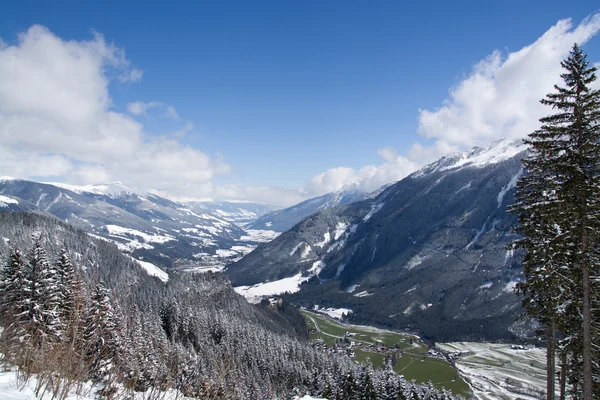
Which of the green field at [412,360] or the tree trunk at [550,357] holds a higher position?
the tree trunk at [550,357]

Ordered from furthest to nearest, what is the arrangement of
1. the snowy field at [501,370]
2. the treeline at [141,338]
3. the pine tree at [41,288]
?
the snowy field at [501,370]
the pine tree at [41,288]
the treeline at [141,338]

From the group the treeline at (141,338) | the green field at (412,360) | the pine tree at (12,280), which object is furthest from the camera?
the green field at (412,360)

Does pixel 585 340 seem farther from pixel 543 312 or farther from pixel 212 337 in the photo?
pixel 212 337

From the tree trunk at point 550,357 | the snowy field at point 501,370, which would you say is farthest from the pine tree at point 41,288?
the snowy field at point 501,370

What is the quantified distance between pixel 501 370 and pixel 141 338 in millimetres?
152063

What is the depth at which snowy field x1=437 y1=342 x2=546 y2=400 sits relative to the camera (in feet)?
377

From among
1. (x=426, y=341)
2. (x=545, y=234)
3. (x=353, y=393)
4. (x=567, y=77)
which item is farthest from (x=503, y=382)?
(x=567, y=77)

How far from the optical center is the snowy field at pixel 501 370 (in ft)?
377

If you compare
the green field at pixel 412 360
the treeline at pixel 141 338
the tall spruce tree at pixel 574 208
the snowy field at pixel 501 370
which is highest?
the tall spruce tree at pixel 574 208

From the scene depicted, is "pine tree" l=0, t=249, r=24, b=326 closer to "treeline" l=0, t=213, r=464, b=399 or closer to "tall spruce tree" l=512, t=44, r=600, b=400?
"treeline" l=0, t=213, r=464, b=399

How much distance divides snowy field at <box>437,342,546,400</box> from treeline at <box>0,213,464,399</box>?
6251 cm

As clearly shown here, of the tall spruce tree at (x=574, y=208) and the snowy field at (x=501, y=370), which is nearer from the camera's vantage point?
the tall spruce tree at (x=574, y=208)

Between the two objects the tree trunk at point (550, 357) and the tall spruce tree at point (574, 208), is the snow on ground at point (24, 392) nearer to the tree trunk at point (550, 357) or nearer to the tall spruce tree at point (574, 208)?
Result: the tall spruce tree at point (574, 208)

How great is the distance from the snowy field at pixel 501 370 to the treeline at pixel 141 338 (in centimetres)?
6251
